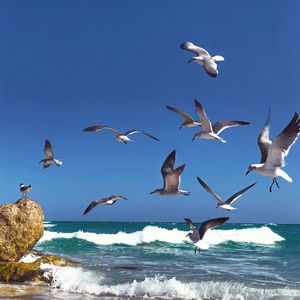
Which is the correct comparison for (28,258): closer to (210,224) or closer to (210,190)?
(210,224)

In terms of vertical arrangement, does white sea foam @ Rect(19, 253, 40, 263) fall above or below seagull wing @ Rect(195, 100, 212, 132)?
below

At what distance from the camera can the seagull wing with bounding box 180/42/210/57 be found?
11.9 metres

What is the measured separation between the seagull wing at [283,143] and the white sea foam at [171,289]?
5601 millimetres

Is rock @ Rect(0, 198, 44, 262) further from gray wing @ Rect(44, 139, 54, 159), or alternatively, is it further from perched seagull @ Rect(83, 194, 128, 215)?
perched seagull @ Rect(83, 194, 128, 215)

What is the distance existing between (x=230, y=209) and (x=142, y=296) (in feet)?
17.2

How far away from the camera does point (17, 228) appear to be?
16609 mm

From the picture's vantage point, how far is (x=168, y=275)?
57.6 feet

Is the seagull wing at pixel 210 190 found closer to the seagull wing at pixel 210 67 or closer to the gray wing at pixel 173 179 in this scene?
the gray wing at pixel 173 179

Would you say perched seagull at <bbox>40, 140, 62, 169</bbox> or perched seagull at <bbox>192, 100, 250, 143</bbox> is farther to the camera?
perched seagull at <bbox>40, 140, 62, 169</bbox>

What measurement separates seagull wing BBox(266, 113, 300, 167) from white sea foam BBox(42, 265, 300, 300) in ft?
18.4

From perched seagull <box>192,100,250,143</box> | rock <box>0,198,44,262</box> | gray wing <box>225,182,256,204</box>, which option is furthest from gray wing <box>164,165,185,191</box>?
rock <box>0,198,44,262</box>

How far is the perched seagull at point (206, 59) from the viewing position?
10602mm

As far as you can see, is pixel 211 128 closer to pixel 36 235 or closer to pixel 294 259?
pixel 36 235

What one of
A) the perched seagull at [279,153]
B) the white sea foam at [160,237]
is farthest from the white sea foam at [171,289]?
the white sea foam at [160,237]
